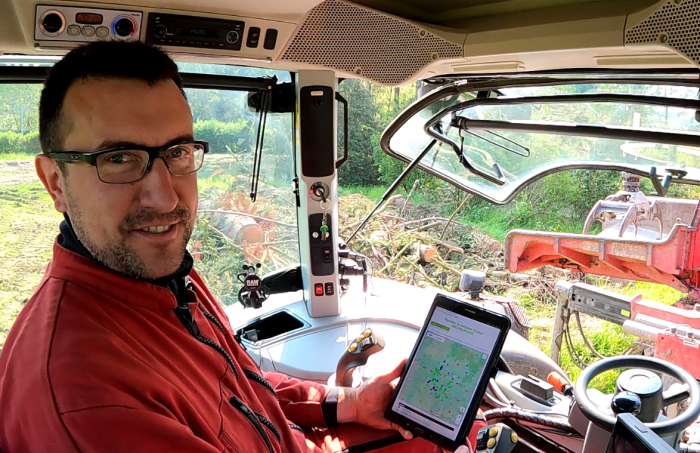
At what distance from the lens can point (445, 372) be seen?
5.10ft

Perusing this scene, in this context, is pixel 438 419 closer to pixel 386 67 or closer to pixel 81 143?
pixel 81 143

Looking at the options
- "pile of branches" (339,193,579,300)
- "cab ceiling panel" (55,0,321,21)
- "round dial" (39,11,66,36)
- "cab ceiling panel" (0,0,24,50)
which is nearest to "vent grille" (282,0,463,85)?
"cab ceiling panel" (55,0,321,21)

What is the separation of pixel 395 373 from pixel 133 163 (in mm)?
963

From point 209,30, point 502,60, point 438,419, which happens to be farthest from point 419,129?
point 438,419

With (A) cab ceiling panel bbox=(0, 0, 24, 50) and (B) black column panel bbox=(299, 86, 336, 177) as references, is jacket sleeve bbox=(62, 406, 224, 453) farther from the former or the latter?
(B) black column panel bbox=(299, 86, 336, 177)

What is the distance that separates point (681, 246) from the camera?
103 inches

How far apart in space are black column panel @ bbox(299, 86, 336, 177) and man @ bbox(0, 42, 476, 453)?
1.33m

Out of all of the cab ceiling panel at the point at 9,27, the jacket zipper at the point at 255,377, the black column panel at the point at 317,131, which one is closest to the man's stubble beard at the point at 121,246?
the jacket zipper at the point at 255,377

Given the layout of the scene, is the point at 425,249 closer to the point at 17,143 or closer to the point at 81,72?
the point at 17,143

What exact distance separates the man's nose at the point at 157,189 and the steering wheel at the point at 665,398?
1125mm

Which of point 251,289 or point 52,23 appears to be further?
point 251,289

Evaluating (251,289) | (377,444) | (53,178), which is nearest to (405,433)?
(377,444)

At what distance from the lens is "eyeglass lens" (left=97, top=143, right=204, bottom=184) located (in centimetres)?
110

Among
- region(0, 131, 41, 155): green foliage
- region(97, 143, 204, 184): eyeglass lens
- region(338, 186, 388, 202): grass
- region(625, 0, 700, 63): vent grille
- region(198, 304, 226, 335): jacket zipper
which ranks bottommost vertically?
region(338, 186, 388, 202): grass
